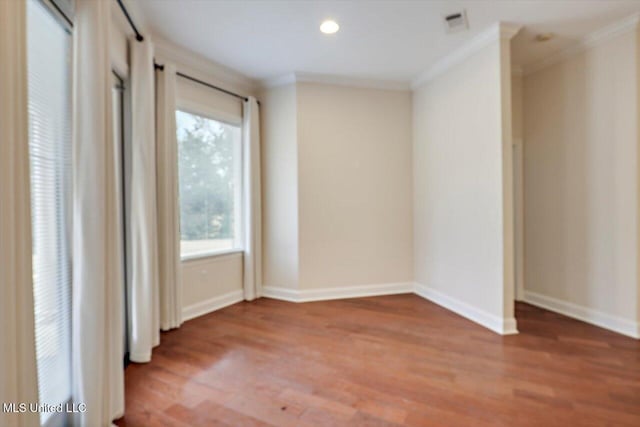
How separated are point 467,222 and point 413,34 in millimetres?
1986

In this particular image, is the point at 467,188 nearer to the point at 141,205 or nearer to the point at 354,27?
the point at 354,27

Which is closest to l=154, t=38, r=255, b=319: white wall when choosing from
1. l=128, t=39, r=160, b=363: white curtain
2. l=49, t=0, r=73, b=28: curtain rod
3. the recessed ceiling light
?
l=128, t=39, r=160, b=363: white curtain

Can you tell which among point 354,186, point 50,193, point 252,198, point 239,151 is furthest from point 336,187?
point 50,193

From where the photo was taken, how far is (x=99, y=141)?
1.75 metres

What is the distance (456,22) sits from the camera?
304 cm

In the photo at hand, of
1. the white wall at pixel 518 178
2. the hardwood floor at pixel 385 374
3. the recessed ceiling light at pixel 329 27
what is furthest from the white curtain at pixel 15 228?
the white wall at pixel 518 178

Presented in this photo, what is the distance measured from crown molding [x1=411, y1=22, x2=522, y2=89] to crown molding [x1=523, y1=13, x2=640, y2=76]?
0.82 metres

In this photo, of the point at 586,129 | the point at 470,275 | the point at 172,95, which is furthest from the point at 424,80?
the point at 172,95

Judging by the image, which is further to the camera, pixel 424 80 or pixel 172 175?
pixel 424 80

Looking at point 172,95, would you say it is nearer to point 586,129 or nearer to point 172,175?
point 172,175

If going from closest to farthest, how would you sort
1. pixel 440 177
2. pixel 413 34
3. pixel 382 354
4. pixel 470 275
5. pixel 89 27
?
pixel 89 27 < pixel 382 354 < pixel 413 34 < pixel 470 275 < pixel 440 177

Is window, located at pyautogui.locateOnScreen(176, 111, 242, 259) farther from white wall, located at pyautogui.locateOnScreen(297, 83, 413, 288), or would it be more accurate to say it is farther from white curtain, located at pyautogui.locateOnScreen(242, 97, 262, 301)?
white wall, located at pyautogui.locateOnScreen(297, 83, 413, 288)

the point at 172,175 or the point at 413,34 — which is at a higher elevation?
the point at 413,34

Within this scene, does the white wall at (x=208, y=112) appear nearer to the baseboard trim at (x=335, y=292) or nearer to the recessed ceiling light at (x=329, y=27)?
the baseboard trim at (x=335, y=292)
